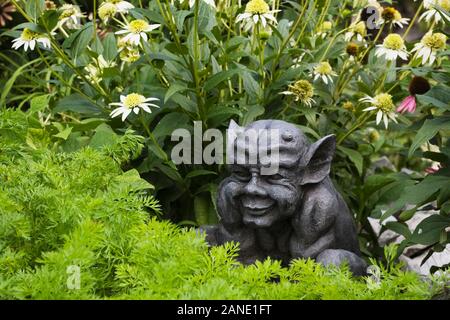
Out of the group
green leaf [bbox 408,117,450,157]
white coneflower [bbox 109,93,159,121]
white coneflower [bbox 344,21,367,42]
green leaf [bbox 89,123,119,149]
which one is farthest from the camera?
white coneflower [bbox 344,21,367,42]

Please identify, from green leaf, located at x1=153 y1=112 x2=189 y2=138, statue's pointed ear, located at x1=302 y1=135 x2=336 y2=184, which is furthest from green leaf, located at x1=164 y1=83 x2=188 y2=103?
statue's pointed ear, located at x1=302 y1=135 x2=336 y2=184

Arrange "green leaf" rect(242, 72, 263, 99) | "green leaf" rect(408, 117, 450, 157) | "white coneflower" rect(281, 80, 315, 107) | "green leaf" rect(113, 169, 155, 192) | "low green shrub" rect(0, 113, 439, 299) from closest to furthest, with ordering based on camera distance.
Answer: "low green shrub" rect(0, 113, 439, 299), "green leaf" rect(113, 169, 155, 192), "green leaf" rect(408, 117, 450, 157), "green leaf" rect(242, 72, 263, 99), "white coneflower" rect(281, 80, 315, 107)

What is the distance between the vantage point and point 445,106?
324cm

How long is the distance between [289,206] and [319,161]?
0.65 feet

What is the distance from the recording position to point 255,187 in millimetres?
2979

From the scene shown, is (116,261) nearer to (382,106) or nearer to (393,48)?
(382,106)

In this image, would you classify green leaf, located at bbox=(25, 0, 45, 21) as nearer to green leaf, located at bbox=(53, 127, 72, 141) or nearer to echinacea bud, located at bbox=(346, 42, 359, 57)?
green leaf, located at bbox=(53, 127, 72, 141)

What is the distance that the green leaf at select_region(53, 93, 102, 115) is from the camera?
154 inches

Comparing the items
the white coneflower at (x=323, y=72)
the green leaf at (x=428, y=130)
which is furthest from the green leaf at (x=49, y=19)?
the green leaf at (x=428, y=130)

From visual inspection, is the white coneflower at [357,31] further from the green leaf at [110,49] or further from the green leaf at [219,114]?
the green leaf at [110,49]

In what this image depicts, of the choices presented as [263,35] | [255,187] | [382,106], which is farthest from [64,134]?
[382,106]

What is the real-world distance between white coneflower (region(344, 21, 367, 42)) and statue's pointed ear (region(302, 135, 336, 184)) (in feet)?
4.01

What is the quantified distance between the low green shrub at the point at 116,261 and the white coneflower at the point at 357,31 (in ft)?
5.95
